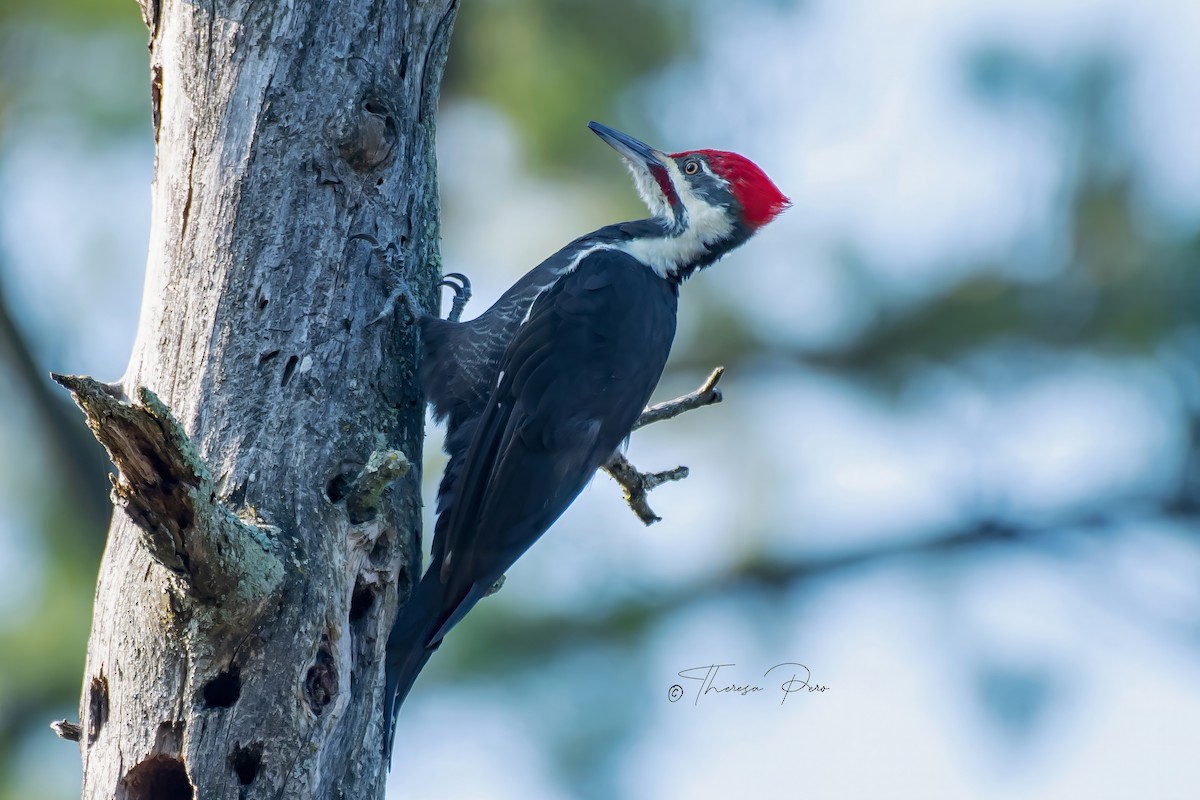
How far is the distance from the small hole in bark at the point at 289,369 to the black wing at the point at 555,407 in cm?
49

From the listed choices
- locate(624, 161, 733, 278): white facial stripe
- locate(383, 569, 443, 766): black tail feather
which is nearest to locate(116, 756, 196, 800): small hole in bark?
locate(383, 569, 443, 766): black tail feather

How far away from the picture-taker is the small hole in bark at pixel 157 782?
2.04 metres

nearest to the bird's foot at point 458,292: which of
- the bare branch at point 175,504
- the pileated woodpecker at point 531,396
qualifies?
the pileated woodpecker at point 531,396

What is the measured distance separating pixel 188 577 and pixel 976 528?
10.7 feet

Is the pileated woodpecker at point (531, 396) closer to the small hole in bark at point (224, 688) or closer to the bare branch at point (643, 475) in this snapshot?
the bare branch at point (643, 475)

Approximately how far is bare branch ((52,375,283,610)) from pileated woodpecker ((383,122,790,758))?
435 millimetres

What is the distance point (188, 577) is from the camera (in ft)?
6.37

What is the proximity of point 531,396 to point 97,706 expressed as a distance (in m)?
1.15

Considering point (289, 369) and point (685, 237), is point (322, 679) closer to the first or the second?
point (289, 369)

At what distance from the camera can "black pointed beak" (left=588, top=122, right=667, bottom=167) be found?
3735mm

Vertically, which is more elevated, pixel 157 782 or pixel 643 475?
pixel 643 475

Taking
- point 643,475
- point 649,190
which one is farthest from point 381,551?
point 649,190

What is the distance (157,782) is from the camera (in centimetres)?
206

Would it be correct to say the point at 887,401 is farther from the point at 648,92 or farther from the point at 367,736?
the point at 367,736
